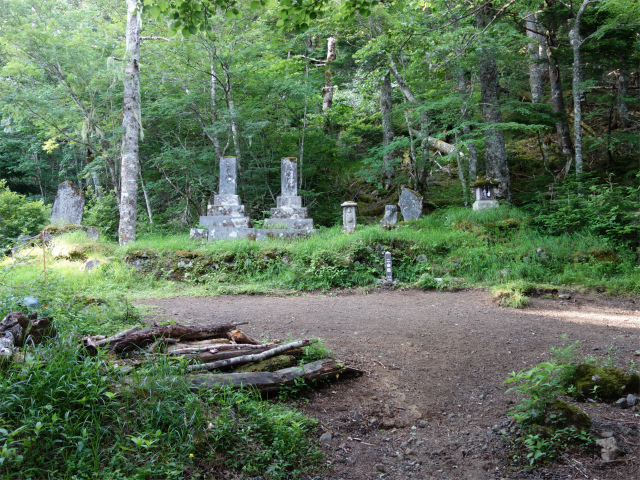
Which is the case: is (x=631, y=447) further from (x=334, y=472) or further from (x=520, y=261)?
(x=520, y=261)

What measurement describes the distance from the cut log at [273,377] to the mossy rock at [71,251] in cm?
797

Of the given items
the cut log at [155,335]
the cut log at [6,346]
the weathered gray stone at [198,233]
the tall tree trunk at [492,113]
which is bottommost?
the cut log at [155,335]

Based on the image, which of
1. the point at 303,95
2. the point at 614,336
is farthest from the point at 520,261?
the point at 303,95

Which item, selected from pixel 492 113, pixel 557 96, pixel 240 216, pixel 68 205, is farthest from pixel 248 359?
pixel 557 96

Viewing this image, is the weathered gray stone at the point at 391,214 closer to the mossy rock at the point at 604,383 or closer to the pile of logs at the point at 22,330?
the mossy rock at the point at 604,383

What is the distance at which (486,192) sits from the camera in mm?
11758

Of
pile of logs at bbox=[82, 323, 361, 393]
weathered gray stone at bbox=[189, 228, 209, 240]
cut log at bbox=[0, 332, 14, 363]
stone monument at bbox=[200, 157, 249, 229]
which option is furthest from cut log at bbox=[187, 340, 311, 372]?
stone monument at bbox=[200, 157, 249, 229]

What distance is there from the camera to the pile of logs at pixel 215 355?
10.4 ft

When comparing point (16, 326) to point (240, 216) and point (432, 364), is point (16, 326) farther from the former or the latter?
point (240, 216)

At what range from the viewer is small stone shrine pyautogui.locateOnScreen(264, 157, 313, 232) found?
12164 millimetres

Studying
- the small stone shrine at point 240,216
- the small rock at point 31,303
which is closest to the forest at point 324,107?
the small stone shrine at point 240,216

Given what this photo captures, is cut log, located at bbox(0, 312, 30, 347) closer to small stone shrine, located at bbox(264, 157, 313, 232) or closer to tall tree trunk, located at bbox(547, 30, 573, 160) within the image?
small stone shrine, located at bbox(264, 157, 313, 232)

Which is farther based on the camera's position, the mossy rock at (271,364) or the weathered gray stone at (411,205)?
the weathered gray stone at (411,205)

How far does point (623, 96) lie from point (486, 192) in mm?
5328
